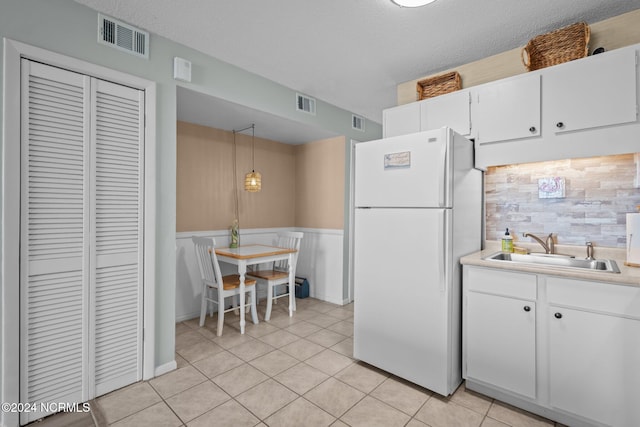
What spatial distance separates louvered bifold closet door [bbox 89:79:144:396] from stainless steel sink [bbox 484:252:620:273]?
2549 millimetres

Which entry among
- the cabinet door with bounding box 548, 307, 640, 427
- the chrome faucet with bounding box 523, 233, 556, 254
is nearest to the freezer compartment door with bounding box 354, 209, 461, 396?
the cabinet door with bounding box 548, 307, 640, 427

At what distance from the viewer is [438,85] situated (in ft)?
8.91

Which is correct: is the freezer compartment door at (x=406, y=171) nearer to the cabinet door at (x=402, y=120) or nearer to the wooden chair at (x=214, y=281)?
the cabinet door at (x=402, y=120)

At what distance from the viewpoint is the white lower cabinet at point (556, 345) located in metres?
1.63

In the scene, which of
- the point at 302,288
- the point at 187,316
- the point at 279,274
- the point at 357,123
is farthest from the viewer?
the point at 302,288

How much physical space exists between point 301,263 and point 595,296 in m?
3.50

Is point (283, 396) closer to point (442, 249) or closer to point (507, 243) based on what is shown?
point (442, 249)

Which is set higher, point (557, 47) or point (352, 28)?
point (352, 28)

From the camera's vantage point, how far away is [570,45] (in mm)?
2062

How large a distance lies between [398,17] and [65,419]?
3.30m

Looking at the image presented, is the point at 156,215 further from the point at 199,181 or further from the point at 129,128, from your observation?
the point at 199,181

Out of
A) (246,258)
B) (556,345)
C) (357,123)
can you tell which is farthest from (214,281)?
(556,345)

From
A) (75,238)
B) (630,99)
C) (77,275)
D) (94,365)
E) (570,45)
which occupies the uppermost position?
(570,45)

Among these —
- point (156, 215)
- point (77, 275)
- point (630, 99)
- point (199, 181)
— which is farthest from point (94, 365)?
point (630, 99)
